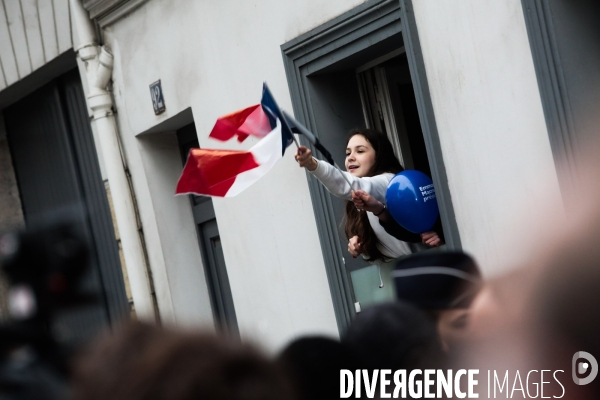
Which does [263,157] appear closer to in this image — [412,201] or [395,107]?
[412,201]

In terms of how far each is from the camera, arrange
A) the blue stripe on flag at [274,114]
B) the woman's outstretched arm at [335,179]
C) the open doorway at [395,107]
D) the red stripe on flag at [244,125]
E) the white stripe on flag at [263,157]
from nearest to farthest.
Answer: the woman's outstretched arm at [335,179], the blue stripe on flag at [274,114], the white stripe on flag at [263,157], the red stripe on flag at [244,125], the open doorway at [395,107]

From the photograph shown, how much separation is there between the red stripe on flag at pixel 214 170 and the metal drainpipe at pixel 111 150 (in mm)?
2910

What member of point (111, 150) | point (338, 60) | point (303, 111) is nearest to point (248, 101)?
point (303, 111)

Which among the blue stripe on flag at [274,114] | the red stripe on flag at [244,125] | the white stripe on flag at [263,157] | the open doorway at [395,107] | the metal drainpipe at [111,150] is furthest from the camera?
the metal drainpipe at [111,150]

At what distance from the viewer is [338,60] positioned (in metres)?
5.93

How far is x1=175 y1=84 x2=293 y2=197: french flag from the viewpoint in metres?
5.20

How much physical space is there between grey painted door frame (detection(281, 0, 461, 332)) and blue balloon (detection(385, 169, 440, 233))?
2.8 inches

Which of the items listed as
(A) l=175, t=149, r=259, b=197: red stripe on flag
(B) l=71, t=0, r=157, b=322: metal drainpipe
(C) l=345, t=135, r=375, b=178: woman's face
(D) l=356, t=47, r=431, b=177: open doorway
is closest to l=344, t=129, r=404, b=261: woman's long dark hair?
(C) l=345, t=135, r=375, b=178: woman's face

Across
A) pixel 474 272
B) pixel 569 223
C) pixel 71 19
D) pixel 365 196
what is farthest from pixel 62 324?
pixel 71 19

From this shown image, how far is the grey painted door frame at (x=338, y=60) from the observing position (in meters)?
5.26

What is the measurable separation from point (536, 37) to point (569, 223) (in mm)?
2812

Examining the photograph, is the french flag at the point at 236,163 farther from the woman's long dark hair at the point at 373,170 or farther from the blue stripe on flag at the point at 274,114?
the woman's long dark hair at the point at 373,170

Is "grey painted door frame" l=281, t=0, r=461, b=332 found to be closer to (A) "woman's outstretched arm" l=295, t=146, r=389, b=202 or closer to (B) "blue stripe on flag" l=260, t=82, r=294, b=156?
(A) "woman's outstretched arm" l=295, t=146, r=389, b=202

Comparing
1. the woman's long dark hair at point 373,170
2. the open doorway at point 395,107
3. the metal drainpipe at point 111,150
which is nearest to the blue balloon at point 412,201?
the woman's long dark hair at point 373,170
